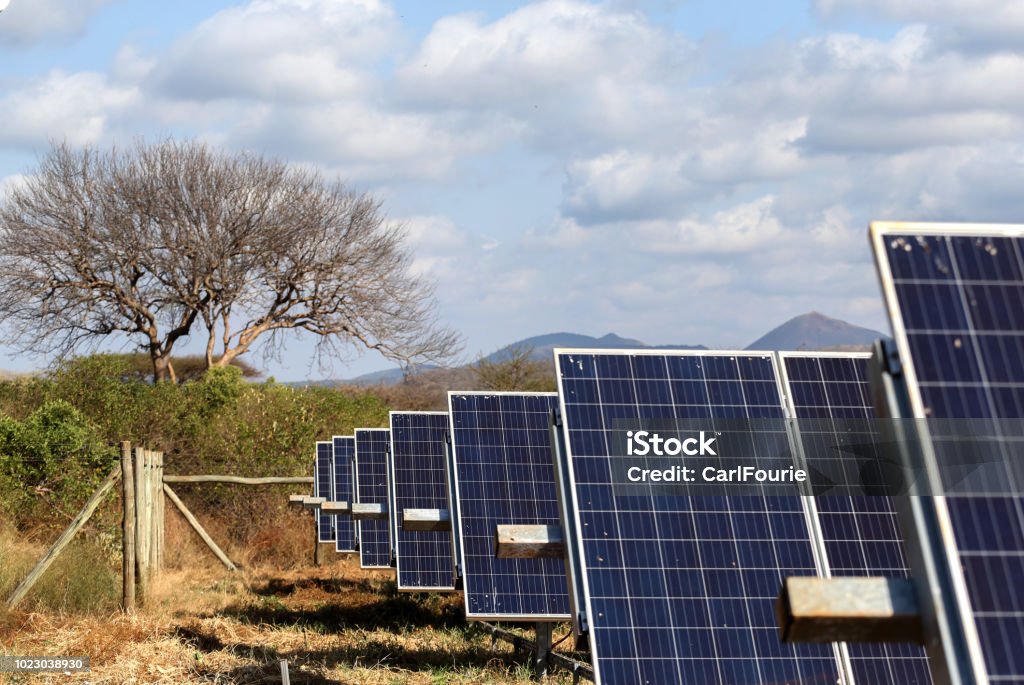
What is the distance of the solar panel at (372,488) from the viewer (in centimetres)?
1680

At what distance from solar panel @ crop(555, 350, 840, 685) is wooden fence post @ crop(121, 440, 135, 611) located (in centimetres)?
988

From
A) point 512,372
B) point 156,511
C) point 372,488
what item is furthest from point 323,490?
point 512,372

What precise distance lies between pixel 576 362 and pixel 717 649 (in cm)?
205

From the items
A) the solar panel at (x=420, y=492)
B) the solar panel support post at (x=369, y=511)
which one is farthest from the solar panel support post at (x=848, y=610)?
the solar panel support post at (x=369, y=511)

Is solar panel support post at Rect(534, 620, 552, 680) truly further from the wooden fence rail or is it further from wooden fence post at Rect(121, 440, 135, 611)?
wooden fence post at Rect(121, 440, 135, 611)

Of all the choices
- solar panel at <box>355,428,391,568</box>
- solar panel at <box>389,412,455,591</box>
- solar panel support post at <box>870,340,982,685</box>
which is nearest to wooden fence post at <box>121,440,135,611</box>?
solar panel at <box>355,428,391,568</box>

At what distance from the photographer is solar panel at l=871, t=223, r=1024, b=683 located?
3211 millimetres

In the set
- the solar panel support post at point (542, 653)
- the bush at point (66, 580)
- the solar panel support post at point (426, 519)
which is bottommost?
the solar panel support post at point (542, 653)

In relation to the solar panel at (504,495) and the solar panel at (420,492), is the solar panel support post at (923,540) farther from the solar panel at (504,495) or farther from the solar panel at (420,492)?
the solar panel at (420,492)

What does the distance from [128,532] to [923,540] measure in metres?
13.9

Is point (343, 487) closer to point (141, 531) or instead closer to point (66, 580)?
point (141, 531)

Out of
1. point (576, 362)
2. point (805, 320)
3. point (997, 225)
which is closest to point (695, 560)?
point (576, 362)

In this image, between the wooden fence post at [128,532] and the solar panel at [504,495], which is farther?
the wooden fence post at [128,532]

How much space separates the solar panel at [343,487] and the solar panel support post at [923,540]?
16.5 meters
